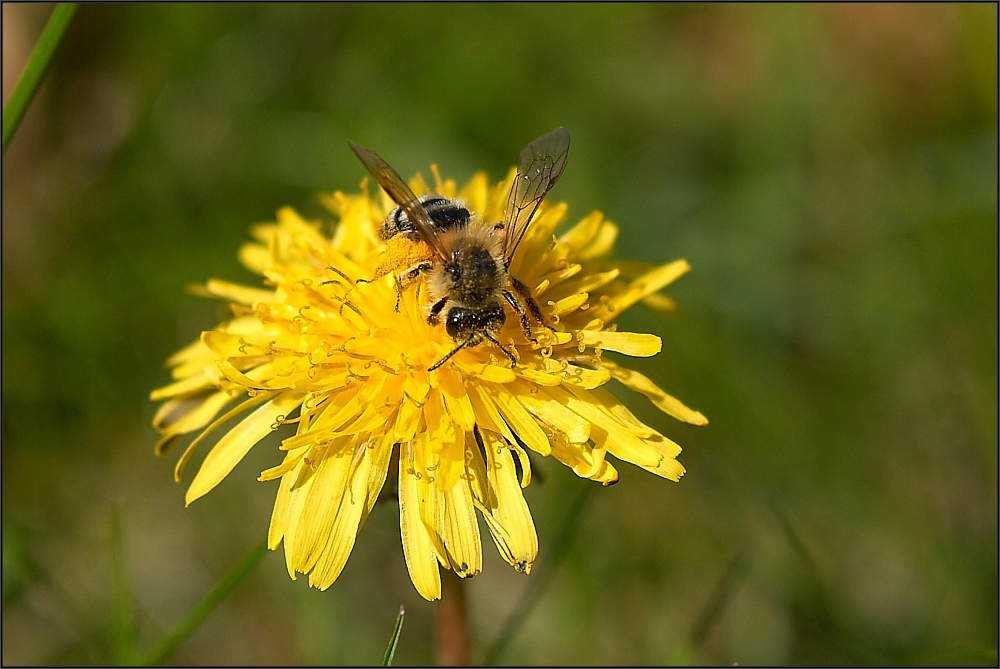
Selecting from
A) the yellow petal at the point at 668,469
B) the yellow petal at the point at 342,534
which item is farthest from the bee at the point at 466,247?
the yellow petal at the point at 668,469

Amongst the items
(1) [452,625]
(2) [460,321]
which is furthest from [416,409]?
(1) [452,625]

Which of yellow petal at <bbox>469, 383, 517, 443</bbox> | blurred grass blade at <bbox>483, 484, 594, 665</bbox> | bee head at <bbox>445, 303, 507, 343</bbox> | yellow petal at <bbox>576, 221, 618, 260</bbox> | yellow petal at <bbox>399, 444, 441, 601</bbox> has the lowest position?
blurred grass blade at <bbox>483, 484, 594, 665</bbox>

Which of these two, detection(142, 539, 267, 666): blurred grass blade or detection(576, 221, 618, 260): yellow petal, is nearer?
detection(142, 539, 267, 666): blurred grass blade

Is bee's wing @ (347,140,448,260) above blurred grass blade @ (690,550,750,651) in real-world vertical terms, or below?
above

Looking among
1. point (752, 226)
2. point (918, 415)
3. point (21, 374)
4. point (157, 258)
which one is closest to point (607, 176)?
point (752, 226)

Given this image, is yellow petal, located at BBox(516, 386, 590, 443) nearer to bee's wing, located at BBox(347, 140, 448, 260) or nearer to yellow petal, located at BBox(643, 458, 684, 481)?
yellow petal, located at BBox(643, 458, 684, 481)

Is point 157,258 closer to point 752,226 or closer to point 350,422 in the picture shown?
point 350,422

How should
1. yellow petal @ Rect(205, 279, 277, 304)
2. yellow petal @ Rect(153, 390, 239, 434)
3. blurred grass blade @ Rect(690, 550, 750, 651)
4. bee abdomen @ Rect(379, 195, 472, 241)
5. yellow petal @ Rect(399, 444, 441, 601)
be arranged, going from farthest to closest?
blurred grass blade @ Rect(690, 550, 750, 651) → yellow petal @ Rect(205, 279, 277, 304) → yellow petal @ Rect(153, 390, 239, 434) → bee abdomen @ Rect(379, 195, 472, 241) → yellow petal @ Rect(399, 444, 441, 601)

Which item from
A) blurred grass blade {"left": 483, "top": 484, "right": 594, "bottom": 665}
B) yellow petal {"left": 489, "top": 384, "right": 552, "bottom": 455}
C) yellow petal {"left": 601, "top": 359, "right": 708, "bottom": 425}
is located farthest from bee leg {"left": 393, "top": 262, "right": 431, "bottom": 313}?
blurred grass blade {"left": 483, "top": 484, "right": 594, "bottom": 665}
